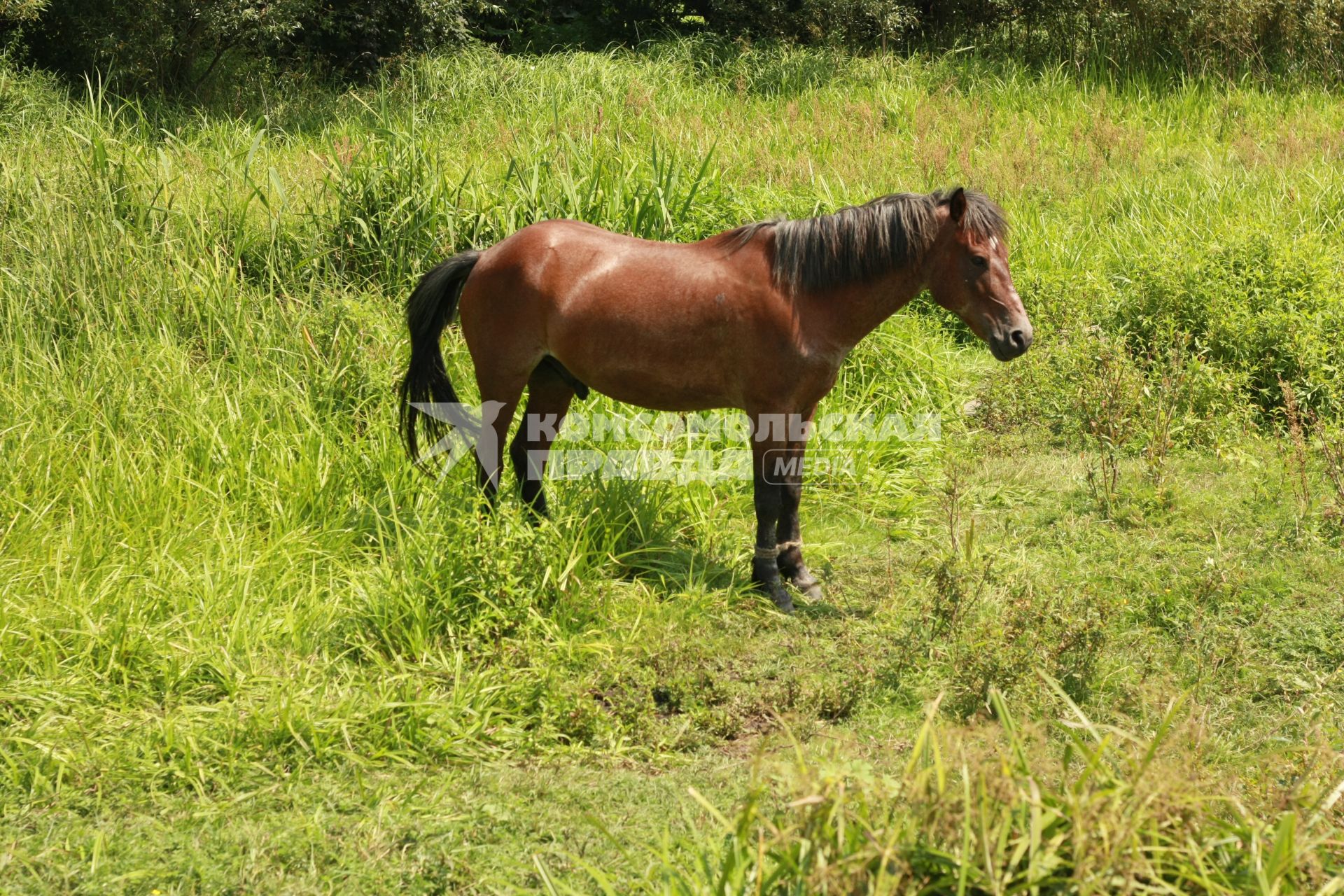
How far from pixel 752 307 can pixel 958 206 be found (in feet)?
2.76

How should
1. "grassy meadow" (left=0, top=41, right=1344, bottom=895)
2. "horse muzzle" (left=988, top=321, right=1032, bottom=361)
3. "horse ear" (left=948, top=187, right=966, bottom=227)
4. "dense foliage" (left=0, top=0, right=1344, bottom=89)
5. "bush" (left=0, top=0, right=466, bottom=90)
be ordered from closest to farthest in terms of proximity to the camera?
"grassy meadow" (left=0, top=41, right=1344, bottom=895), "horse ear" (left=948, top=187, right=966, bottom=227), "horse muzzle" (left=988, top=321, right=1032, bottom=361), "dense foliage" (left=0, top=0, right=1344, bottom=89), "bush" (left=0, top=0, right=466, bottom=90)

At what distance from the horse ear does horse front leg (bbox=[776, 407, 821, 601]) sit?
893mm

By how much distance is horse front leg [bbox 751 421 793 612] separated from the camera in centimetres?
454

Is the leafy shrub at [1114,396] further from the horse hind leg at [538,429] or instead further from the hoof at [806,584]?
the horse hind leg at [538,429]

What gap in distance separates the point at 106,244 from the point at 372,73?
6.87 metres

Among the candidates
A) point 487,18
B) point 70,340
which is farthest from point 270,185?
point 487,18

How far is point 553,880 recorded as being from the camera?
2615mm

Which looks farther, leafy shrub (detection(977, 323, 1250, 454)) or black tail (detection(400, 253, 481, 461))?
leafy shrub (detection(977, 323, 1250, 454))

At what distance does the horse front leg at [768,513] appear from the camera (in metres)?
4.54

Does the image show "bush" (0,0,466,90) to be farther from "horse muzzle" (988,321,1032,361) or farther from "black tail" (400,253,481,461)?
"horse muzzle" (988,321,1032,361)

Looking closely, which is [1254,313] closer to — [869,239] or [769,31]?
[869,239]

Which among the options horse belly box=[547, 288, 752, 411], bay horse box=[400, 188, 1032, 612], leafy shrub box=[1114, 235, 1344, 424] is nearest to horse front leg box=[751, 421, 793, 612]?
bay horse box=[400, 188, 1032, 612]

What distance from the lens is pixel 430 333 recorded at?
192 inches

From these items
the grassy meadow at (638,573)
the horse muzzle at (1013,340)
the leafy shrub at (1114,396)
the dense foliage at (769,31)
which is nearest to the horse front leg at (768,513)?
the grassy meadow at (638,573)
